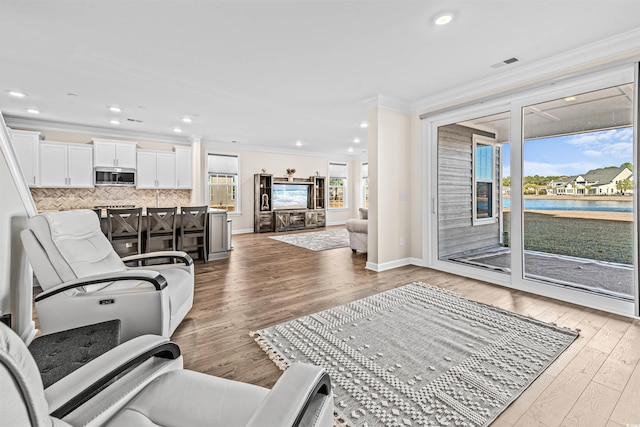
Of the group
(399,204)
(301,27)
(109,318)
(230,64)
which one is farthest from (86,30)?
(399,204)

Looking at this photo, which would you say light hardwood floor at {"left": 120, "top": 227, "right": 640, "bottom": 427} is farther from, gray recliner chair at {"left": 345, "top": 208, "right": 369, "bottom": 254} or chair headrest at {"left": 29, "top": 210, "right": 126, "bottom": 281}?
chair headrest at {"left": 29, "top": 210, "right": 126, "bottom": 281}

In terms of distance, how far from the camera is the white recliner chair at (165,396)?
0.82 m

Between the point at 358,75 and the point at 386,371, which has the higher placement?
the point at 358,75

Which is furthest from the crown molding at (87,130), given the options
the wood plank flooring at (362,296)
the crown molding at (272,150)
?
the wood plank flooring at (362,296)

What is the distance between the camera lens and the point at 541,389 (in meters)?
1.73

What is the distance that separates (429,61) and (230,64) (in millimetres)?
2247


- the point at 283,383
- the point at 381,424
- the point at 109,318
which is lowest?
the point at 381,424

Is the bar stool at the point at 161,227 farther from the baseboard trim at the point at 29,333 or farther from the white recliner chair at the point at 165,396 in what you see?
the white recliner chair at the point at 165,396

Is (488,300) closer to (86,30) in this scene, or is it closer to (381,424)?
(381,424)

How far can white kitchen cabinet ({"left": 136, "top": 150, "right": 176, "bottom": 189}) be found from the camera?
676cm

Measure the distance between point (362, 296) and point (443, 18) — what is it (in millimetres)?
2793

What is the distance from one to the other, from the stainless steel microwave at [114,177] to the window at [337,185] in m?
6.26

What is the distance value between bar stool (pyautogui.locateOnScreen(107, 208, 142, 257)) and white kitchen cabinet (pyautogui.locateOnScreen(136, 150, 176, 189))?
105 inches

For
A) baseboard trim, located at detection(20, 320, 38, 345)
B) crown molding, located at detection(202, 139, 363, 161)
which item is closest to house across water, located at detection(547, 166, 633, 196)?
baseboard trim, located at detection(20, 320, 38, 345)
